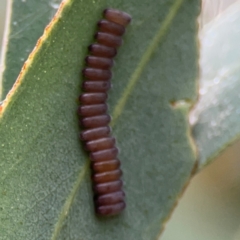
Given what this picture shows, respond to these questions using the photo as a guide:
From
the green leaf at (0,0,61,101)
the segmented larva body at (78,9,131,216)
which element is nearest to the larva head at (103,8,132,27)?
the segmented larva body at (78,9,131,216)

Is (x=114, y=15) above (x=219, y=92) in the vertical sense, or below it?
above

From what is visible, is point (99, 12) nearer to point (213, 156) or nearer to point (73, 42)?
point (73, 42)

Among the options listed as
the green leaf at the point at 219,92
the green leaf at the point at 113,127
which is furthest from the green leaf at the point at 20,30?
the green leaf at the point at 219,92

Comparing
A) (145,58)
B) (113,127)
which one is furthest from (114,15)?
(113,127)

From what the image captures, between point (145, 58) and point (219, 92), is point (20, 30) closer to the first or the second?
point (145, 58)

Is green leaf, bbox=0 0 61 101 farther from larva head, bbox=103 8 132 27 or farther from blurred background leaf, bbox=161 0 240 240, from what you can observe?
blurred background leaf, bbox=161 0 240 240

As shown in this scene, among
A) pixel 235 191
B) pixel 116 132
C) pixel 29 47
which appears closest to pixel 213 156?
pixel 116 132
